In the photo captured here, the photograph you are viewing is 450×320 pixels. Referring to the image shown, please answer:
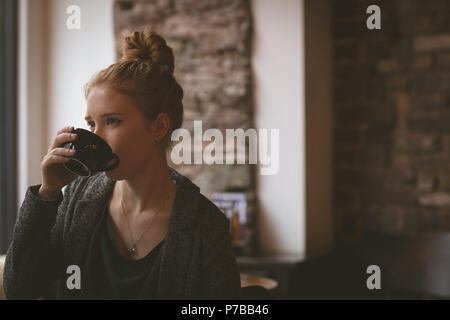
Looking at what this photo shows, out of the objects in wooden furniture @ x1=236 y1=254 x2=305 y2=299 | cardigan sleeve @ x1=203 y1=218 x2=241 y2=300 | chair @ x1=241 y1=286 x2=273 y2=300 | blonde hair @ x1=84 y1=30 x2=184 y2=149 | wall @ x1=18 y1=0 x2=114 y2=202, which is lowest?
wooden furniture @ x1=236 y1=254 x2=305 y2=299

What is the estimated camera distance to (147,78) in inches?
36.3

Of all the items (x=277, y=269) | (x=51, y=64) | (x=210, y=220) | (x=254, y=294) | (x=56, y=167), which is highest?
(x=51, y=64)

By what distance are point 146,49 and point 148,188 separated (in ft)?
0.82

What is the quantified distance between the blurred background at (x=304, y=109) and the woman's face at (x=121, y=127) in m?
1.76

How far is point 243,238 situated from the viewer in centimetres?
284

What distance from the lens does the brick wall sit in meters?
2.78

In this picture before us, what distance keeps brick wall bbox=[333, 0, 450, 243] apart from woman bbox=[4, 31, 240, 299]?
208 centimetres

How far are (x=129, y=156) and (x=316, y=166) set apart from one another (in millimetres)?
2120

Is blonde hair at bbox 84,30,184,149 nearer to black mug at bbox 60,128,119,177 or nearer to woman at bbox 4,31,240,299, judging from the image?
woman at bbox 4,31,240,299

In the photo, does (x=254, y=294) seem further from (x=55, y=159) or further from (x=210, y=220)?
(x=55, y=159)

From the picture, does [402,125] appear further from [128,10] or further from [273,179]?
[128,10]

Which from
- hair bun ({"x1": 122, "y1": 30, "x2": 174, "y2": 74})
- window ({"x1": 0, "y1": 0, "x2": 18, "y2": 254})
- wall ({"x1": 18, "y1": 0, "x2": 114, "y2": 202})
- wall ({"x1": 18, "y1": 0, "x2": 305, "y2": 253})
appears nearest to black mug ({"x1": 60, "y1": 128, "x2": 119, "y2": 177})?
hair bun ({"x1": 122, "y1": 30, "x2": 174, "y2": 74})

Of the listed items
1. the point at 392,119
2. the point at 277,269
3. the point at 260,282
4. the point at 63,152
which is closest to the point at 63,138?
the point at 63,152
